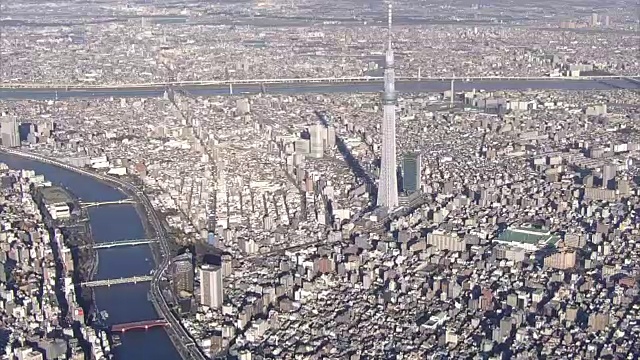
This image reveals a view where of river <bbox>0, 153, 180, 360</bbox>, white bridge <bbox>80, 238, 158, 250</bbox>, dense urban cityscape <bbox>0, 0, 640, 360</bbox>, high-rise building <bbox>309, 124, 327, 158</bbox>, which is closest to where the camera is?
river <bbox>0, 153, 180, 360</bbox>

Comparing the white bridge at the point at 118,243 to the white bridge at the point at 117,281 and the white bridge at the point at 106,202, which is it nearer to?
the white bridge at the point at 117,281

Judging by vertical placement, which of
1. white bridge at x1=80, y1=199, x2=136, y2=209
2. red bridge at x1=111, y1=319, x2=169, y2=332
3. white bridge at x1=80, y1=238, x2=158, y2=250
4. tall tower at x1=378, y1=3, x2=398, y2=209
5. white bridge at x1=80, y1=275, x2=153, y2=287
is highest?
tall tower at x1=378, y1=3, x2=398, y2=209

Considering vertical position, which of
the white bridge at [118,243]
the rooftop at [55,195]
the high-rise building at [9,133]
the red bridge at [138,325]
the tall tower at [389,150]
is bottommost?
the red bridge at [138,325]

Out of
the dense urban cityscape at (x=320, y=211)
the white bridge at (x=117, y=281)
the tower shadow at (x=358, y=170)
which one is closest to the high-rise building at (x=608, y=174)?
the dense urban cityscape at (x=320, y=211)

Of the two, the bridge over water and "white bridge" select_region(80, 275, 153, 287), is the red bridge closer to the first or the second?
"white bridge" select_region(80, 275, 153, 287)

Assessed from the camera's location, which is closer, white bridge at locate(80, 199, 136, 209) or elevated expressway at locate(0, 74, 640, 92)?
white bridge at locate(80, 199, 136, 209)

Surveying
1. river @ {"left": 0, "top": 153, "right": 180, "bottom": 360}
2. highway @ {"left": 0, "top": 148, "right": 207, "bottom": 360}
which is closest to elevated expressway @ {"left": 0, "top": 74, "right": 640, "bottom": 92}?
highway @ {"left": 0, "top": 148, "right": 207, "bottom": 360}

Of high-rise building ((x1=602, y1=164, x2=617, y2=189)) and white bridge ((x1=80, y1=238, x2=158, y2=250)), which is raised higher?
high-rise building ((x1=602, y1=164, x2=617, y2=189))
